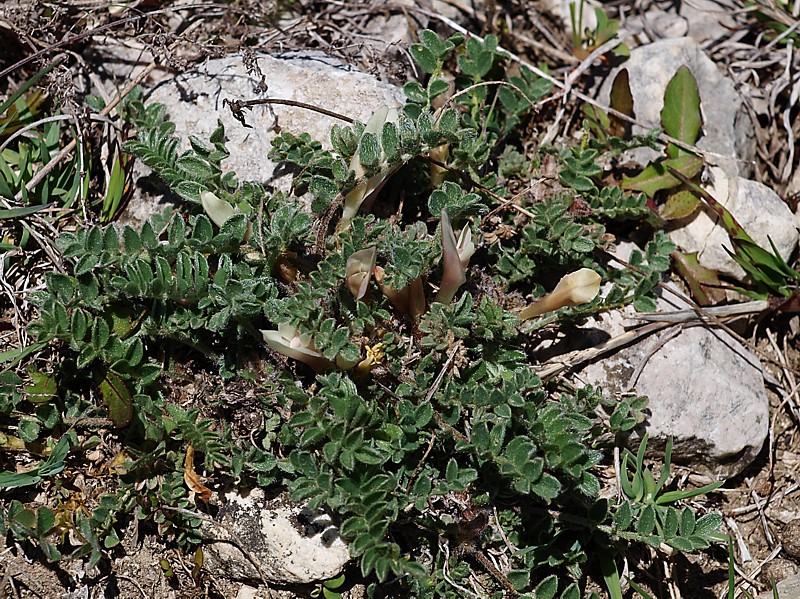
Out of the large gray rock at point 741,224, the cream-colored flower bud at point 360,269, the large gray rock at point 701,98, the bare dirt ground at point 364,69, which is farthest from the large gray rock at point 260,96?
the large gray rock at point 741,224

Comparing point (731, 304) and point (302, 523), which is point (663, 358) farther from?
point (302, 523)

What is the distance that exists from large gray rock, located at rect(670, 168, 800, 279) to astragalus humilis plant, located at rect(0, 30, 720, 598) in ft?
2.88

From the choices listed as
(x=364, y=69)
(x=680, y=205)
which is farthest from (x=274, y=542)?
(x=680, y=205)

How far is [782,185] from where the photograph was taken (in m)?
4.67

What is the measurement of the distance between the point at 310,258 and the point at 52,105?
67.9 inches

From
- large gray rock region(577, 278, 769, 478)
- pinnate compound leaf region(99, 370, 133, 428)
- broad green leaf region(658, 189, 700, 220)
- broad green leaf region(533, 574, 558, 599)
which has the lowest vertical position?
broad green leaf region(533, 574, 558, 599)

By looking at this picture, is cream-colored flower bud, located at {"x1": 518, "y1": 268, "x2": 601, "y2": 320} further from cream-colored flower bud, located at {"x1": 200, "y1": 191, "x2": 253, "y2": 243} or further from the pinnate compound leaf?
the pinnate compound leaf

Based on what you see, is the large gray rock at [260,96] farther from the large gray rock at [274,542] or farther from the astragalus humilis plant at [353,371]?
the large gray rock at [274,542]

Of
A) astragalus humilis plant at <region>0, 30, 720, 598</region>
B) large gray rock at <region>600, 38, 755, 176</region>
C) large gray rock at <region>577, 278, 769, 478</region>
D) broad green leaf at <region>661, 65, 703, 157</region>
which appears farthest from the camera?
large gray rock at <region>600, 38, 755, 176</region>

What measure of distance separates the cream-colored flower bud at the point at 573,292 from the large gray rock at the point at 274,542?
4.34 ft

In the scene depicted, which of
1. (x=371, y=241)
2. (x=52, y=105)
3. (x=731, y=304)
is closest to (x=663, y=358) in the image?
(x=731, y=304)

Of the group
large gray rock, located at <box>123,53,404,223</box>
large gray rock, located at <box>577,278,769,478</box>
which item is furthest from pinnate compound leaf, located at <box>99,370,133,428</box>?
large gray rock, located at <box>577,278,769,478</box>

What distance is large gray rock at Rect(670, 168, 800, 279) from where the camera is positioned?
13.7 ft

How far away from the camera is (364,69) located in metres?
4.15
